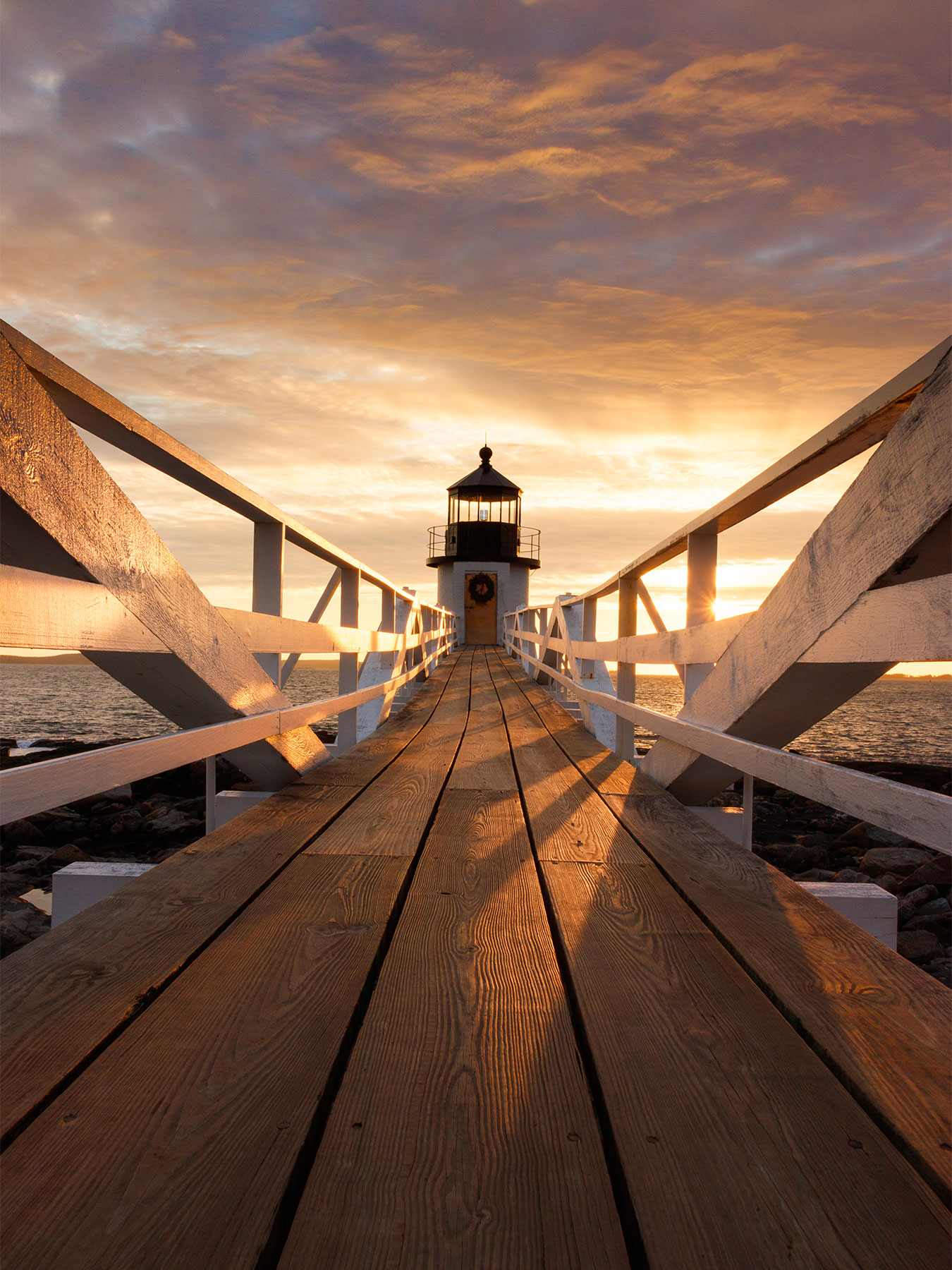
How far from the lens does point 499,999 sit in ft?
4.11

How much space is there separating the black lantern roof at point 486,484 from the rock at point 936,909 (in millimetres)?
18632

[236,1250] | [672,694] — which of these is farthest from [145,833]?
[672,694]

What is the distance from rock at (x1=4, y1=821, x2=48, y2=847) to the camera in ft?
25.6

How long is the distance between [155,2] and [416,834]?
11.9ft

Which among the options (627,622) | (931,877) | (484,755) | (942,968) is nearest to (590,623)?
(627,622)

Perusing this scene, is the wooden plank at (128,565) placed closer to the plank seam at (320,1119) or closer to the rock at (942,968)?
the plank seam at (320,1119)

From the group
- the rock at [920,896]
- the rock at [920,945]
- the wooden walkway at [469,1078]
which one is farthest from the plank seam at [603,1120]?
the rock at [920,896]

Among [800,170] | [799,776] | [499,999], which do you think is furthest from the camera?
[800,170]

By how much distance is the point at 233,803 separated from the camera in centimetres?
294

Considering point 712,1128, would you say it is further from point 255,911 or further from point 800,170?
point 800,170

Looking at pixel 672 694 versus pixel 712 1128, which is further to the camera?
pixel 672 694

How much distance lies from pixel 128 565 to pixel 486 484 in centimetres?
2170

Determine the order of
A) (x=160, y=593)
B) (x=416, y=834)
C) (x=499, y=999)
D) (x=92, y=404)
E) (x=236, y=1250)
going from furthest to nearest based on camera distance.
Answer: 1. (x=416, y=834)
2. (x=160, y=593)
3. (x=92, y=404)
4. (x=499, y=999)
5. (x=236, y=1250)

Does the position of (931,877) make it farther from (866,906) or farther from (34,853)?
(34,853)
